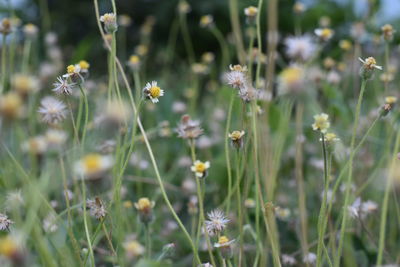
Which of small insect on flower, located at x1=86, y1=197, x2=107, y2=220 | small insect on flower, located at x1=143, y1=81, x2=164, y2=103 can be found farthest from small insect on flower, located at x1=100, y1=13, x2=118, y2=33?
small insect on flower, located at x1=86, y1=197, x2=107, y2=220

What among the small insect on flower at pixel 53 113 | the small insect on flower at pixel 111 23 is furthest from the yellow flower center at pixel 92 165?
the small insect on flower at pixel 111 23

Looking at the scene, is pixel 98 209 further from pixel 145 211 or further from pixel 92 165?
pixel 92 165

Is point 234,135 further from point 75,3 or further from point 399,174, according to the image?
point 75,3

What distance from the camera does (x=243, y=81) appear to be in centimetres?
63

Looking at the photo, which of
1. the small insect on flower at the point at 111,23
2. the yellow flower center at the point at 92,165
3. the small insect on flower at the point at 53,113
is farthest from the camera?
the small insect on flower at the point at 111,23

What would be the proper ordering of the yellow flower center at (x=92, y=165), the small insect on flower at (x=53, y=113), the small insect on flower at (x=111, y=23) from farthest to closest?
the small insect on flower at (x=111, y=23), the small insect on flower at (x=53, y=113), the yellow flower center at (x=92, y=165)

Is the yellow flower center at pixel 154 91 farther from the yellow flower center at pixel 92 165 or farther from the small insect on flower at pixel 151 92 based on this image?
the yellow flower center at pixel 92 165

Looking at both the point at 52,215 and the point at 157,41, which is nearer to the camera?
the point at 52,215

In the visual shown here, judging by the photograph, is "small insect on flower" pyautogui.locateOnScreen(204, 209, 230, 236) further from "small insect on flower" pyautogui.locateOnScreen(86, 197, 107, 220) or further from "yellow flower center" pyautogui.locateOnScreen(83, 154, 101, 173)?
"yellow flower center" pyautogui.locateOnScreen(83, 154, 101, 173)

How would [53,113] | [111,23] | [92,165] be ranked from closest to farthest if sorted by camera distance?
[92,165], [53,113], [111,23]

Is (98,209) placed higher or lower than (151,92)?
lower

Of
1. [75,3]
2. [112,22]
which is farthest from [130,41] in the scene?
[112,22]

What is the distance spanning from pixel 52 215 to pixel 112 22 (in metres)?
0.23

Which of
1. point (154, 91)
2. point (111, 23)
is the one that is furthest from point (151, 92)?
point (111, 23)
